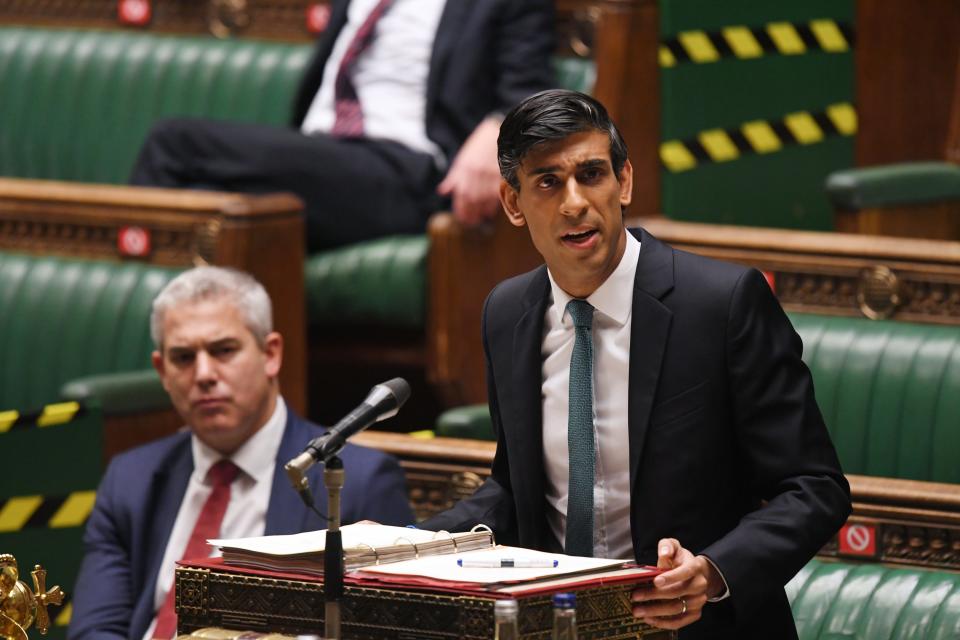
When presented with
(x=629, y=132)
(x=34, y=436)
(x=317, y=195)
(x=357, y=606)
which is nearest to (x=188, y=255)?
(x=317, y=195)

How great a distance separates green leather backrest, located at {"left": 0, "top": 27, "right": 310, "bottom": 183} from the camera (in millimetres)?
4602

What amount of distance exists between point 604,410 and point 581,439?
46mm

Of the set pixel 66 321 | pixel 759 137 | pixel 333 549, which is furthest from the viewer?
pixel 759 137

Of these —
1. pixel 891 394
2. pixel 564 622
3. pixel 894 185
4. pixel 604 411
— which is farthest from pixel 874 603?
pixel 894 185

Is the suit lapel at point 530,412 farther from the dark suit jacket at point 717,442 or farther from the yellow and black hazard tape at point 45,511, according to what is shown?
the yellow and black hazard tape at point 45,511

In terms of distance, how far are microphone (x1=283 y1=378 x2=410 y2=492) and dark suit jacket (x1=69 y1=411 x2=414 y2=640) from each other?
0.95 m

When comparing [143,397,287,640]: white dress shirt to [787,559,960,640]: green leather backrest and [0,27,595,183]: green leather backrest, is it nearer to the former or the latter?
[787,559,960,640]: green leather backrest

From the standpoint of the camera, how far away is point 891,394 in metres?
3.14

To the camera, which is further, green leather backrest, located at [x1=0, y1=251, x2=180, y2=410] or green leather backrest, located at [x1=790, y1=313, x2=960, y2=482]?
green leather backrest, located at [x1=0, y1=251, x2=180, y2=410]

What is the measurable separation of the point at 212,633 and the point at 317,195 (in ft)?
7.42

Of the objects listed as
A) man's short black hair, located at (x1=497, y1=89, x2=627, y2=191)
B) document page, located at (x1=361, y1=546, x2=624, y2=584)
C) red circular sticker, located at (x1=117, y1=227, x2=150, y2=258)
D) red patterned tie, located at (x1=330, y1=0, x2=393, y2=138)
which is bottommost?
red circular sticker, located at (x1=117, y1=227, x2=150, y2=258)

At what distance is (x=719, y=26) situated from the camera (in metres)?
4.06

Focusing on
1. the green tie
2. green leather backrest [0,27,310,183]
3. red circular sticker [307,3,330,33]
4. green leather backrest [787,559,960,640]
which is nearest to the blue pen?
the green tie

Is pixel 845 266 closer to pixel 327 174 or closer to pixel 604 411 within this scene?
pixel 327 174
